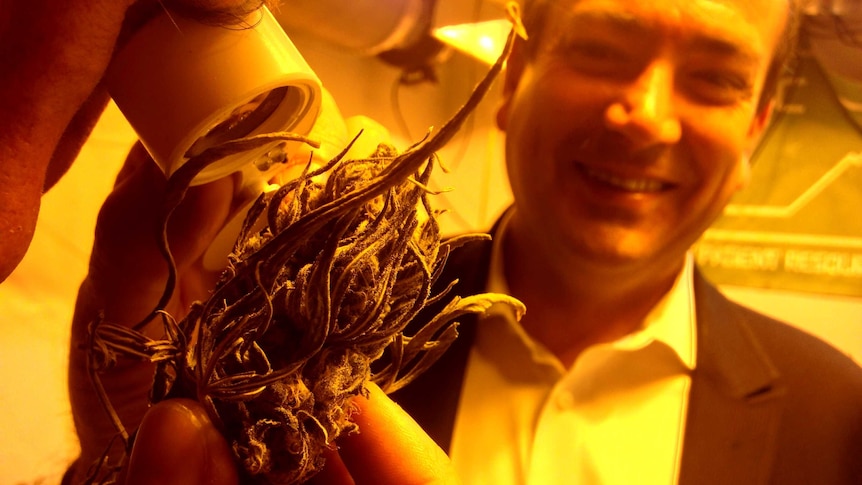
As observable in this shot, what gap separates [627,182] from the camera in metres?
0.41

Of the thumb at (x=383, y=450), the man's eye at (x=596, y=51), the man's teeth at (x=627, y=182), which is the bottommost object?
the thumb at (x=383, y=450)

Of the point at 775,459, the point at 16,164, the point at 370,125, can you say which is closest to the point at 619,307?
the point at 775,459

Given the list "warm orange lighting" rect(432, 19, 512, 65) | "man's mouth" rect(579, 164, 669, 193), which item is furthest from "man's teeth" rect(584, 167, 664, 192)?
"warm orange lighting" rect(432, 19, 512, 65)

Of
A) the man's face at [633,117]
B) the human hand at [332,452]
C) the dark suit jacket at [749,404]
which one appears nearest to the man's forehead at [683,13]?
the man's face at [633,117]

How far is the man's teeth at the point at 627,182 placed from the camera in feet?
1.36

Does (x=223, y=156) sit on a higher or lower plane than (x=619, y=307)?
higher

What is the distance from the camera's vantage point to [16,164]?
0.19m

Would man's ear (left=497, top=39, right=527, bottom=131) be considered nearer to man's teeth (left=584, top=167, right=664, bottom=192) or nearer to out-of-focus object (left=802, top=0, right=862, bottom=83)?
man's teeth (left=584, top=167, right=664, bottom=192)

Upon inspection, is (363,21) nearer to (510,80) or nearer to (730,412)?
(510,80)

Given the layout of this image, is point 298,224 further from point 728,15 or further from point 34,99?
point 728,15

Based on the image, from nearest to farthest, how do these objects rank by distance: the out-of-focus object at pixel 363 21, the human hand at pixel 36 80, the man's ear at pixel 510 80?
the human hand at pixel 36 80, the out-of-focus object at pixel 363 21, the man's ear at pixel 510 80

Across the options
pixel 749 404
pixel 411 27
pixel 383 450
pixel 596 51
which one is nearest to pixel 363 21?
pixel 411 27

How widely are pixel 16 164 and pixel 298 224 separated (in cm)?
8

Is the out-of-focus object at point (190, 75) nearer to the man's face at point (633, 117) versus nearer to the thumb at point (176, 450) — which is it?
the thumb at point (176, 450)
